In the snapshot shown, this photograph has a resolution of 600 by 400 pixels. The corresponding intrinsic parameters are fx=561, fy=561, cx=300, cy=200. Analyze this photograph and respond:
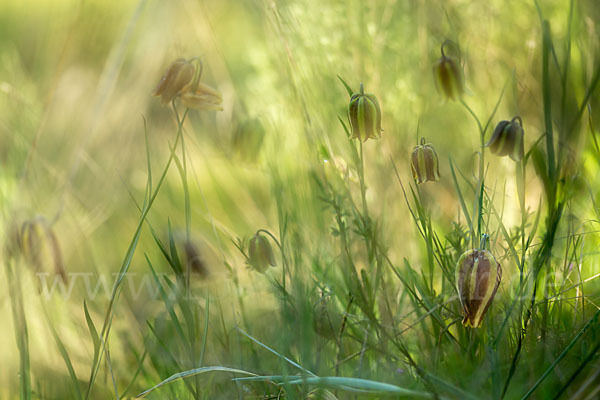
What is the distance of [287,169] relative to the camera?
1096mm

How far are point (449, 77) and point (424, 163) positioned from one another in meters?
0.19

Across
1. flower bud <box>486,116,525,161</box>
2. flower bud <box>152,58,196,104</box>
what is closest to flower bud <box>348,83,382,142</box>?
flower bud <box>486,116,525,161</box>

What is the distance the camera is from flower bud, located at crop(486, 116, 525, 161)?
714mm

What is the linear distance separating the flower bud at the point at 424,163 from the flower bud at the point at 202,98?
1.06 feet

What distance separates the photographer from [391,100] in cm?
128

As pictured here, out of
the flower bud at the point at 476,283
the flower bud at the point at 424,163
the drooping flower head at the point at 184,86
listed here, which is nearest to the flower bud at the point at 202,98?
the drooping flower head at the point at 184,86

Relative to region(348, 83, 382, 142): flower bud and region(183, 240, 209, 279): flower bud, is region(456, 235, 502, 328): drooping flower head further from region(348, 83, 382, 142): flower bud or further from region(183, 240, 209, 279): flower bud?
region(183, 240, 209, 279): flower bud

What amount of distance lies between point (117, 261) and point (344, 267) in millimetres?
726

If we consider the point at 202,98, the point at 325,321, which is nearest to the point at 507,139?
the point at 325,321

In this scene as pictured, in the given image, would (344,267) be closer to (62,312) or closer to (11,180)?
(62,312)

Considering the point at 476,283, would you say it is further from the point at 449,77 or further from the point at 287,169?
the point at 287,169

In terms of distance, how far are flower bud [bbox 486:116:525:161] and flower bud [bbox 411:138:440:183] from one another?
10cm

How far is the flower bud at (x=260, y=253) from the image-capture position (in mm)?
798

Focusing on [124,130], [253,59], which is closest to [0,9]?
[124,130]
